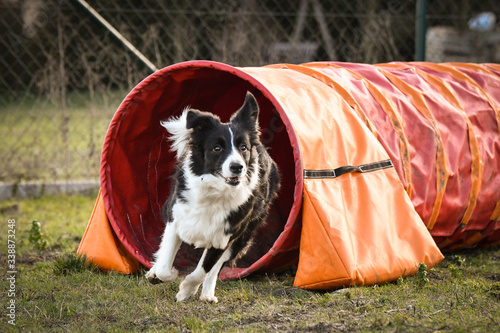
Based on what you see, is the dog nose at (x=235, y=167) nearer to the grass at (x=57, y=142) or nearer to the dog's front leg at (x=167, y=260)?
the dog's front leg at (x=167, y=260)

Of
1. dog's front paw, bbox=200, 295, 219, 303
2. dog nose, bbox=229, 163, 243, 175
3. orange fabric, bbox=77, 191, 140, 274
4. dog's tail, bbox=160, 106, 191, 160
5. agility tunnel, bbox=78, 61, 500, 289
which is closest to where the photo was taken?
dog nose, bbox=229, 163, 243, 175

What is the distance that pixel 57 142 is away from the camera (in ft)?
26.4

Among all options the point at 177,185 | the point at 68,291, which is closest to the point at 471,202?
the point at 177,185

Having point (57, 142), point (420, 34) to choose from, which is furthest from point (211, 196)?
point (420, 34)

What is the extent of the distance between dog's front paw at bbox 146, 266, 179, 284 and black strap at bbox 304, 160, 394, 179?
113 centimetres

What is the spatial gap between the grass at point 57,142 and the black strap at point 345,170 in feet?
14.0

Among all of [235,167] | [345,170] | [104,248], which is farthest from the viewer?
[104,248]

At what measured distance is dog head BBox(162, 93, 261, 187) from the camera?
12.7ft

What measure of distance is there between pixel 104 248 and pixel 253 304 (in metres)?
1.48

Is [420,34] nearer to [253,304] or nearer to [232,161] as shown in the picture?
[232,161]

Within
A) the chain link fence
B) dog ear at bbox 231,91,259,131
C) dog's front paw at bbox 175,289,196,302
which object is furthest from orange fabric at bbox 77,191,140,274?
the chain link fence

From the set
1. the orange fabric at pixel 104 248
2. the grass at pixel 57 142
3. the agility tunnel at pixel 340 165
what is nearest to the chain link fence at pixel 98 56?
the grass at pixel 57 142

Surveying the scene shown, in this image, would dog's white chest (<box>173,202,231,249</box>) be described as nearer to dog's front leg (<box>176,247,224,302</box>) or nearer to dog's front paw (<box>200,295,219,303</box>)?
dog's front leg (<box>176,247,224,302</box>)

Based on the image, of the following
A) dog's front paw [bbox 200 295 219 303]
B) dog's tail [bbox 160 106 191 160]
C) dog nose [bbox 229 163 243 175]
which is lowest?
dog's front paw [bbox 200 295 219 303]
